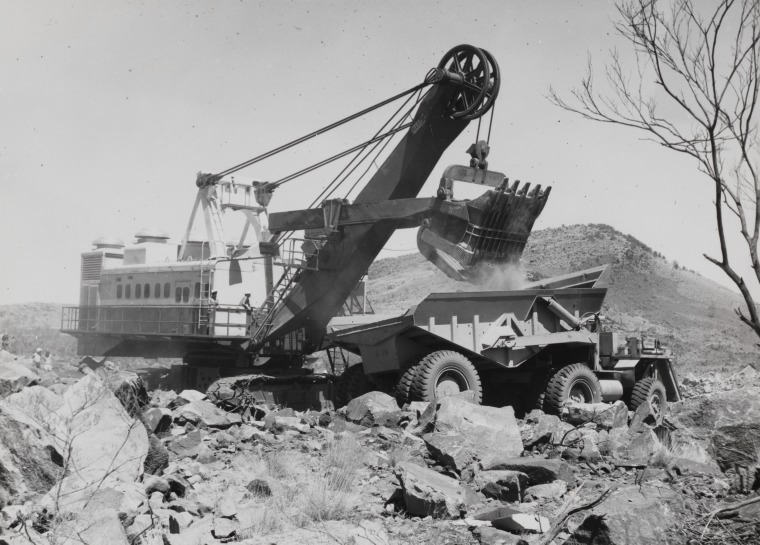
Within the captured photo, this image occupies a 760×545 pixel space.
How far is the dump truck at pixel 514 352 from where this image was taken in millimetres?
12938

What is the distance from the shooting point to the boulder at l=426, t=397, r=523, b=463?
9672 mm

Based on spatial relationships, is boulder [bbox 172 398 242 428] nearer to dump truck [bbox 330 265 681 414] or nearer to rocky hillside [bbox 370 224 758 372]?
dump truck [bbox 330 265 681 414]

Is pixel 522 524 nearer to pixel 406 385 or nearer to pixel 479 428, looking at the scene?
pixel 479 428

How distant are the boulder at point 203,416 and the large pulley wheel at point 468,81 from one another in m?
6.57

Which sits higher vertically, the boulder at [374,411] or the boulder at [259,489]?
the boulder at [374,411]

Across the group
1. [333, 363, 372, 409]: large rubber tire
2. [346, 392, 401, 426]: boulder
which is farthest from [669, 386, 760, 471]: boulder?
[333, 363, 372, 409]: large rubber tire

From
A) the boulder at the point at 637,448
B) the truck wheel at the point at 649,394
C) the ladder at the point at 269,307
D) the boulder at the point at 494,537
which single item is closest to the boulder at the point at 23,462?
the boulder at the point at 494,537

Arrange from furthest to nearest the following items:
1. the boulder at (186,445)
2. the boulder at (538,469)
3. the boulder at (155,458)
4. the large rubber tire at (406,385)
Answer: the large rubber tire at (406,385)
the boulder at (186,445)
the boulder at (538,469)
the boulder at (155,458)

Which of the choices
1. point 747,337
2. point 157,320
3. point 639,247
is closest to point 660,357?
point 157,320

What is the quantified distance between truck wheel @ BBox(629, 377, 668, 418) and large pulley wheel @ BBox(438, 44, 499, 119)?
6.27 m

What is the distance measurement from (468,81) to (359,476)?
832cm

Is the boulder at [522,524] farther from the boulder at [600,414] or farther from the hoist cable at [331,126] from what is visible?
the hoist cable at [331,126]

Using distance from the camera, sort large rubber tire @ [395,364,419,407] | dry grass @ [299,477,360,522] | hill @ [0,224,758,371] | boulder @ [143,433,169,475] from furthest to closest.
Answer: hill @ [0,224,758,371], large rubber tire @ [395,364,419,407], boulder @ [143,433,169,475], dry grass @ [299,477,360,522]

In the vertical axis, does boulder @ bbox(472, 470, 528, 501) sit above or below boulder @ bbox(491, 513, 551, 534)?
above
